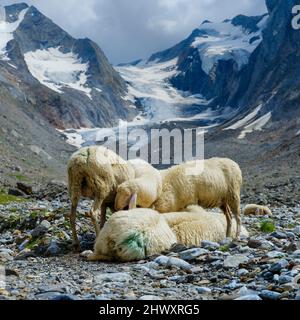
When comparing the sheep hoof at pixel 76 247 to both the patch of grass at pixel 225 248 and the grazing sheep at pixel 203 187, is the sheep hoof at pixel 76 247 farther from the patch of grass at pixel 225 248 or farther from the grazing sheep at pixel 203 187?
the patch of grass at pixel 225 248

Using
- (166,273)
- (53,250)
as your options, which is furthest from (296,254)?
Answer: (53,250)

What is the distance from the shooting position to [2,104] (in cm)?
11288

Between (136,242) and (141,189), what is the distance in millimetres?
2111

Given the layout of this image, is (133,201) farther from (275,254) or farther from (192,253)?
(275,254)

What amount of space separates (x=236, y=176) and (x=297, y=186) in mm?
29649

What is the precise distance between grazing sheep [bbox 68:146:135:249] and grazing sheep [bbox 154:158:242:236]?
4.72ft

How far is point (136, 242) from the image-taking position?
38.3ft

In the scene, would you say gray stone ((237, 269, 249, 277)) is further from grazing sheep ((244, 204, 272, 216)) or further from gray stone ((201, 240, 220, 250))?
grazing sheep ((244, 204, 272, 216))

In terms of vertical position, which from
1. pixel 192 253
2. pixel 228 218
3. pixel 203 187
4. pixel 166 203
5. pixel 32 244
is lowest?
pixel 32 244

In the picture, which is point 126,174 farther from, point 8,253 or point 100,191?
point 8,253

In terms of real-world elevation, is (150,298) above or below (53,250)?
above

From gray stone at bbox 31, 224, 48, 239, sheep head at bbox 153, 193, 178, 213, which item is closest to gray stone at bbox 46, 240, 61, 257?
gray stone at bbox 31, 224, 48, 239

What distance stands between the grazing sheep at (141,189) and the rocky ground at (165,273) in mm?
1709

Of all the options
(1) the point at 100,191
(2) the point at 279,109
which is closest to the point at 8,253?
(1) the point at 100,191
